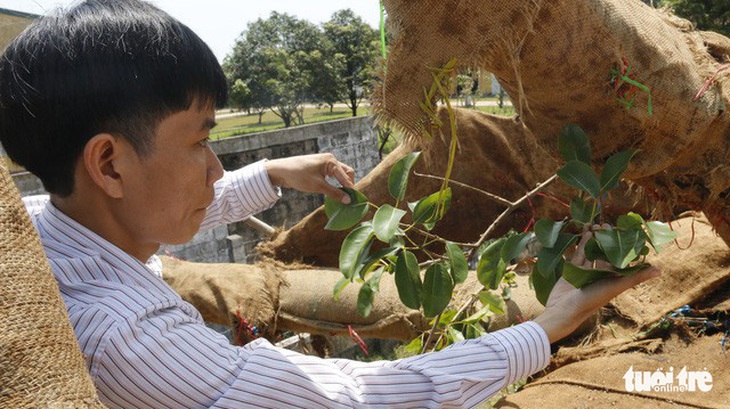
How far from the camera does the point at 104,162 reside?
3.16 feet

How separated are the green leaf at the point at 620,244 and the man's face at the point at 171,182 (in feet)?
2.80

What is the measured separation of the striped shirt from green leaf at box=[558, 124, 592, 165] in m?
0.70

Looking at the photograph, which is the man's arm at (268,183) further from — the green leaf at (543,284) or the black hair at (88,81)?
the black hair at (88,81)

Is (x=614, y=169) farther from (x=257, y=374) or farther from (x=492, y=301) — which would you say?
(x=257, y=374)

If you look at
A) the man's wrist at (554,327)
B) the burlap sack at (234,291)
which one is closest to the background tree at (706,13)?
the burlap sack at (234,291)

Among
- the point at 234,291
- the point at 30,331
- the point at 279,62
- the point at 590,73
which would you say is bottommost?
the point at 234,291

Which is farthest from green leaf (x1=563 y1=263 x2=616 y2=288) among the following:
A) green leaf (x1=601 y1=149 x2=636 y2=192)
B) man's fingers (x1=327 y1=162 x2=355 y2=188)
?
man's fingers (x1=327 y1=162 x2=355 y2=188)

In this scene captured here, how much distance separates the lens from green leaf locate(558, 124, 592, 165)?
5.37ft

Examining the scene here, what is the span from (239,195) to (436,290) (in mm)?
633

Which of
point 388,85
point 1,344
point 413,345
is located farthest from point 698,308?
point 1,344

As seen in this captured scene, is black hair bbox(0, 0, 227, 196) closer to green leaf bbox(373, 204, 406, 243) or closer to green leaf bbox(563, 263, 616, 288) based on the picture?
green leaf bbox(373, 204, 406, 243)

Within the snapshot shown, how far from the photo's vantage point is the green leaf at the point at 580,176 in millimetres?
1521

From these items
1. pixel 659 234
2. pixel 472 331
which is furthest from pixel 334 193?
pixel 472 331

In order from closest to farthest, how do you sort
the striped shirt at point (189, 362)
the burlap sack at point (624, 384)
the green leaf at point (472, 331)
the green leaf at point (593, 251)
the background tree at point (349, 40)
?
1. the striped shirt at point (189, 362)
2. the green leaf at point (593, 251)
3. the burlap sack at point (624, 384)
4. the green leaf at point (472, 331)
5. the background tree at point (349, 40)
